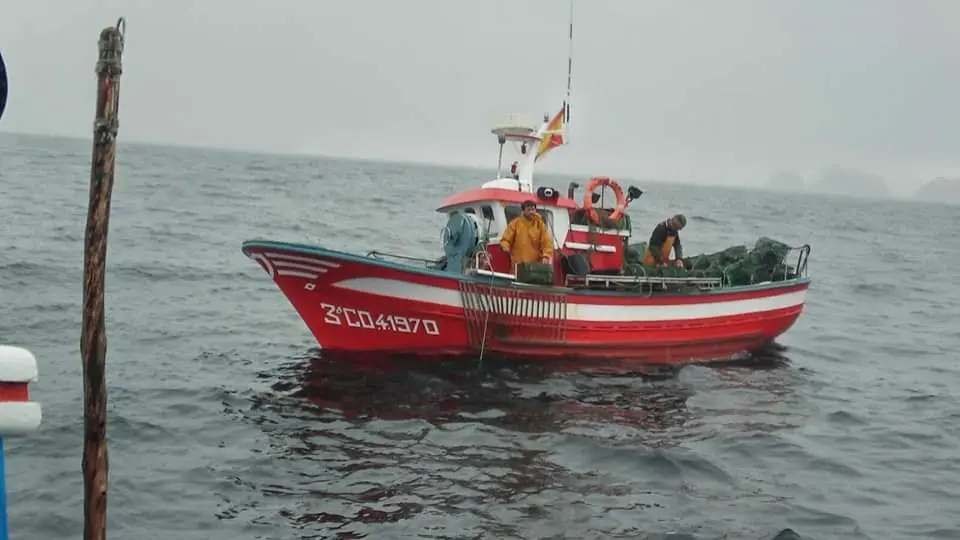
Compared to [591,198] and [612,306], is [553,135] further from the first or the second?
[612,306]

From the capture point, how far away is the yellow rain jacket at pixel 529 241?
14398 millimetres

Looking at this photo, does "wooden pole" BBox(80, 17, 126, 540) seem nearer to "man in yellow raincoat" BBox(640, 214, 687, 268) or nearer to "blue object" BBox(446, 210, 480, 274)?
"blue object" BBox(446, 210, 480, 274)

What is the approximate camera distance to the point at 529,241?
569 inches

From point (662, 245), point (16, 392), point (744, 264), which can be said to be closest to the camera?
point (16, 392)

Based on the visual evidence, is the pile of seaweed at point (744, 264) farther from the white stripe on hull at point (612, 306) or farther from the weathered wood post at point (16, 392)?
the weathered wood post at point (16, 392)

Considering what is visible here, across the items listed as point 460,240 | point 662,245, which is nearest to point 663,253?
point 662,245

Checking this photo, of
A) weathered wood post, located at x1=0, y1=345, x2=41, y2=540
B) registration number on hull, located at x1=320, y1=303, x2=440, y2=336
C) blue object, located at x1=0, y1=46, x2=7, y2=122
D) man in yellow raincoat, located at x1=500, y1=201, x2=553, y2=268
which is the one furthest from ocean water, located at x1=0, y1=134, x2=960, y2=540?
blue object, located at x1=0, y1=46, x2=7, y2=122

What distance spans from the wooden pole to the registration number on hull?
849 centimetres

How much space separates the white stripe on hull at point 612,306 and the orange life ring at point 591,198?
67.7 inches

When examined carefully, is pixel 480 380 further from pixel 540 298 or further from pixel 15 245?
pixel 15 245

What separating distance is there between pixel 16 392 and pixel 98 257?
1.61 meters

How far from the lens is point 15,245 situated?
989 inches

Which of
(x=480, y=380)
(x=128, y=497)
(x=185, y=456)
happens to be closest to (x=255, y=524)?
(x=128, y=497)

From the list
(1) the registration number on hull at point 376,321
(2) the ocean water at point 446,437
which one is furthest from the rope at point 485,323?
(1) the registration number on hull at point 376,321
